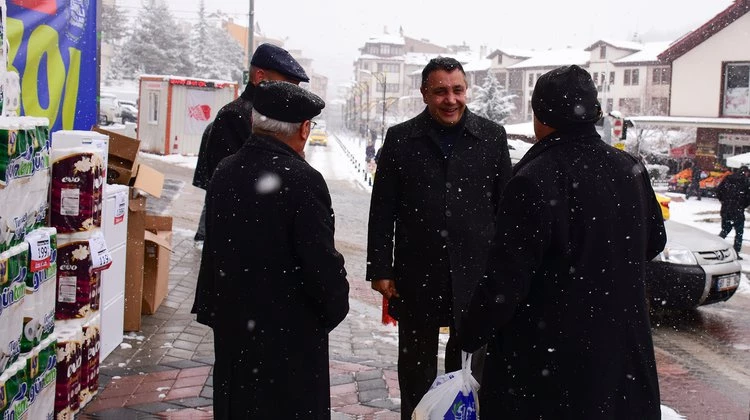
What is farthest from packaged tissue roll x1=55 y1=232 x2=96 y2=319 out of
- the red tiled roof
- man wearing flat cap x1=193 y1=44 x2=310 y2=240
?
the red tiled roof

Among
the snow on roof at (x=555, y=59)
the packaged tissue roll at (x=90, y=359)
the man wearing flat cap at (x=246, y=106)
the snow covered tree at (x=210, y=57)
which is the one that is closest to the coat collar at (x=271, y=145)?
Result: the man wearing flat cap at (x=246, y=106)

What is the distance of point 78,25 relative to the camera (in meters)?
5.87

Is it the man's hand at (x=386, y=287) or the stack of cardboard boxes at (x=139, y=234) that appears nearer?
the man's hand at (x=386, y=287)

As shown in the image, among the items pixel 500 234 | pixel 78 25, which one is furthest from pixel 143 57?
pixel 500 234

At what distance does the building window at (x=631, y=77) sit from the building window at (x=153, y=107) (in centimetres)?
5043

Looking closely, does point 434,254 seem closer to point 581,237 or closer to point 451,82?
point 451,82

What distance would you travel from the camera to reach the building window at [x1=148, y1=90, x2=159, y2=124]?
97.7 ft

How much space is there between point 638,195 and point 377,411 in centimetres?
232

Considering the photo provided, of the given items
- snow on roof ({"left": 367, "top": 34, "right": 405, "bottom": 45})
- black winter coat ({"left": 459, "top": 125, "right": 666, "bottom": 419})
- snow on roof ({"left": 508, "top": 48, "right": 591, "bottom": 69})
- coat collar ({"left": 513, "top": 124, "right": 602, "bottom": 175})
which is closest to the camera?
black winter coat ({"left": 459, "top": 125, "right": 666, "bottom": 419})

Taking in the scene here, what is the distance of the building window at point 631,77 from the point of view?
6950 cm

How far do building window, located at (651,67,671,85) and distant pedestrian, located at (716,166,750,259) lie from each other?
54073 mm

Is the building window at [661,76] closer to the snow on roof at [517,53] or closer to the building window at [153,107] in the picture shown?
the snow on roof at [517,53]

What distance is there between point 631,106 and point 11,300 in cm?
7226

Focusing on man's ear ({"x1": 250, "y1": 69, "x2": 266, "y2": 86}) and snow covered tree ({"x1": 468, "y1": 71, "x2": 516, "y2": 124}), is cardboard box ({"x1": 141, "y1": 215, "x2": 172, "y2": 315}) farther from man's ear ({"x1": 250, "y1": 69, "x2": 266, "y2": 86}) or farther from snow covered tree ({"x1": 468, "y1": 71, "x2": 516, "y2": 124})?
snow covered tree ({"x1": 468, "y1": 71, "x2": 516, "y2": 124})
